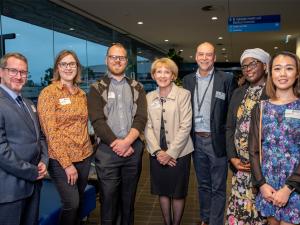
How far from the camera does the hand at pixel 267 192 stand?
2.07 meters

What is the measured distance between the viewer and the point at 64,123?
96.0 inches

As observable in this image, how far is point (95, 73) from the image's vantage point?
8.96 m

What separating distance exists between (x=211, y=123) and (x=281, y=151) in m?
0.90

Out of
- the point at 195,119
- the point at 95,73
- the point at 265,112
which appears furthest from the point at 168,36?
the point at 265,112


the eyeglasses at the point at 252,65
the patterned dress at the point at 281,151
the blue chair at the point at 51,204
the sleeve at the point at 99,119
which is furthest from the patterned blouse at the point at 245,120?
the blue chair at the point at 51,204

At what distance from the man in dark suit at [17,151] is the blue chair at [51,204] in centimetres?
55

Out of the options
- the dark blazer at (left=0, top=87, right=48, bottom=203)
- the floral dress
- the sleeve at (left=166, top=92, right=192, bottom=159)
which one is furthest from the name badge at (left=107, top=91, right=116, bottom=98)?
the floral dress

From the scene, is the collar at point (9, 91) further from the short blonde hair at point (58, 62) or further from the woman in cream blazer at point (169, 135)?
the woman in cream blazer at point (169, 135)

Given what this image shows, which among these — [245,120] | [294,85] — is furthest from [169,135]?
[294,85]

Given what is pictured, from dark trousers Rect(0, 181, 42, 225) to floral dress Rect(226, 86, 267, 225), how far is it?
4.80 ft

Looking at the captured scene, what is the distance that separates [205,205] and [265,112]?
138cm

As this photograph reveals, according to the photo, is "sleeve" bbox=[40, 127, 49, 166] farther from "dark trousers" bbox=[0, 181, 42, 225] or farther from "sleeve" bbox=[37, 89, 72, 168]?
"dark trousers" bbox=[0, 181, 42, 225]

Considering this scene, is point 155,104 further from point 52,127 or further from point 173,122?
point 52,127

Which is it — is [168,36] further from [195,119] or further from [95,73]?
[195,119]
